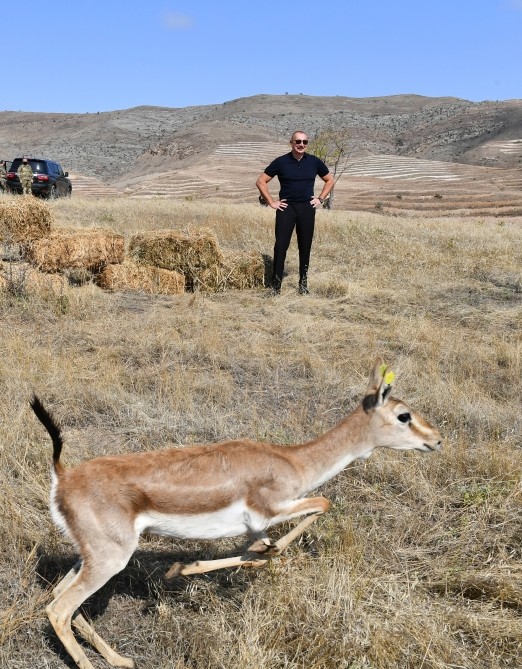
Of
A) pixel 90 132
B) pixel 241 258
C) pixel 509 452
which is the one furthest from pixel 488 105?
pixel 509 452

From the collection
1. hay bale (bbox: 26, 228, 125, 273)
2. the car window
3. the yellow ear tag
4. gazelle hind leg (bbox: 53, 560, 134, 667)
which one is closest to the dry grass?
gazelle hind leg (bbox: 53, 560, 134, 667)

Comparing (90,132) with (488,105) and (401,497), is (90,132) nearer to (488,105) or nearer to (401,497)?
A: (488,105)

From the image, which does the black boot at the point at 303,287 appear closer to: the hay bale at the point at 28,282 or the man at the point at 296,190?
the man at the point at 296,190

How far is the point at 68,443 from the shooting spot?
5.63 meters

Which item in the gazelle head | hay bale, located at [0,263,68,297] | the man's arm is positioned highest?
the man's arm

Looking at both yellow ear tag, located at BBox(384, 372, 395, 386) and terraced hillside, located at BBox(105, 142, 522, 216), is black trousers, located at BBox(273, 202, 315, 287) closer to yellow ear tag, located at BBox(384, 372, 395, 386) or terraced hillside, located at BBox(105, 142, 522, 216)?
yellow ear tag, located at BBox(384, 372, 395, 386)

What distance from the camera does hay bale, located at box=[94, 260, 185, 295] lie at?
11.5 m

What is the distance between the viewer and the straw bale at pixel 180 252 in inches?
478

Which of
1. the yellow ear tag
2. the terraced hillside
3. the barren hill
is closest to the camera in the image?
the yellow ear tag

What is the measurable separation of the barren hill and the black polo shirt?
1422 inches

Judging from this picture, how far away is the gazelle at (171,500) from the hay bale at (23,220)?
8.59 metres

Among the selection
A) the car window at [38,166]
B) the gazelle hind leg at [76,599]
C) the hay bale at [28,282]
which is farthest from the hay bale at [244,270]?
the car window at [38,166]

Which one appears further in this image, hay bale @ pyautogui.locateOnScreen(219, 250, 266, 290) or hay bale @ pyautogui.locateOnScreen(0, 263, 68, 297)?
hay bale @ pyautogui.locateOnScreen(219, 250, 266, 290)

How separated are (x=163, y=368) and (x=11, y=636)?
401cm
